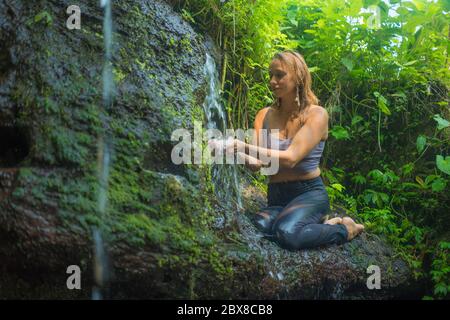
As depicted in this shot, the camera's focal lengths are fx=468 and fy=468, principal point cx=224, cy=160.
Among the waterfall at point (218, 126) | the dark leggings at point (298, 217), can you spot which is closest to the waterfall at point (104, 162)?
the waterfall at point (218, 126)

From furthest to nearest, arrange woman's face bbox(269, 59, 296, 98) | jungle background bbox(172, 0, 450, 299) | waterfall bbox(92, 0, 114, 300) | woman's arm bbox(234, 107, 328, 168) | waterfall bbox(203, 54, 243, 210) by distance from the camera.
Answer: jungle background bbox(172, 0, 450, 299) < waterfall bbox(203, 54, 243, 210) < woman's face bbox(269, 59, 296, 98) < woman's arm bbox(234, 107, 328, 168) < waterfall bbox(92, 0, 114, 300)

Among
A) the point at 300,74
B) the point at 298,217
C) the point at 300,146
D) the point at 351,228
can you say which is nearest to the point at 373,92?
the point at 351,228

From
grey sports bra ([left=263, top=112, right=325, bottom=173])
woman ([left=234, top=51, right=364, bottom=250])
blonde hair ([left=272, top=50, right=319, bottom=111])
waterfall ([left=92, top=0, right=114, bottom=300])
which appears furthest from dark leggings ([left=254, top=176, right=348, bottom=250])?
waterfall ([left=92, top=0, right=114, bottom=300])

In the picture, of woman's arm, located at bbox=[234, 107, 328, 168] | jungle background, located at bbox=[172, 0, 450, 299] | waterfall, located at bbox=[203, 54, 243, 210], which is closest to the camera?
woman's arm, located at bbox=[234, 107, 328, 168]

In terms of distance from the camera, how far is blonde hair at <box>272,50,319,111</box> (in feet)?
11.1

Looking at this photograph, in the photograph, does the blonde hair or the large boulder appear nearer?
the large boulder

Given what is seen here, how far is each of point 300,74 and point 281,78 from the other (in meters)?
0.14

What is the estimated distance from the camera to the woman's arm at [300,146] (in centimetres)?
327

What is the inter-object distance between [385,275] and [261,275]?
136 centimetres

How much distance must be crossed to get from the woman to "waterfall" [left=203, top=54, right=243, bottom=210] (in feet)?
1.11

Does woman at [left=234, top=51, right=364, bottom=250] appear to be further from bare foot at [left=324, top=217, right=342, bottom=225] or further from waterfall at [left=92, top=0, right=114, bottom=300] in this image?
waterfall at [left=92, top=0, right=114, bottom=300]

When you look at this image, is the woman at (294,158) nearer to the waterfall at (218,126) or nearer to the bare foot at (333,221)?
the bare foot at (333,221)

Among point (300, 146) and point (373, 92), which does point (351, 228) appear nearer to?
point (300, 146)

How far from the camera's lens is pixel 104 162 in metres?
2.94
